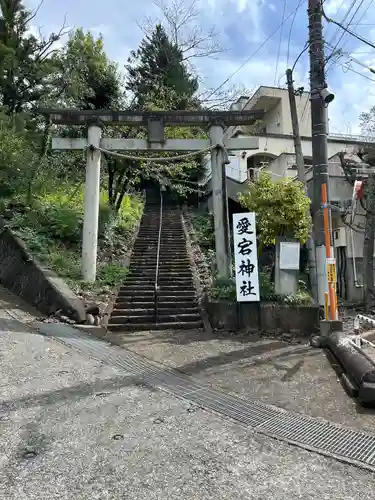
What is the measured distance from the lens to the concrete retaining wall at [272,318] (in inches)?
356

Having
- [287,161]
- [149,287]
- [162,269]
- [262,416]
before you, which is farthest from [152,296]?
[287,161]

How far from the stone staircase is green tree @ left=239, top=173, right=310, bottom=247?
267 centimetres

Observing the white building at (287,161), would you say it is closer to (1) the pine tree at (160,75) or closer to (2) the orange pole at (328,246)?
(1) the pine tree at (160,75)

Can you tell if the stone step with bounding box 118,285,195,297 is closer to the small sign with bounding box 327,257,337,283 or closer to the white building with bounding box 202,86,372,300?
the small sign with bounding box 327,257,337,283

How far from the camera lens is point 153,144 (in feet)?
38.1

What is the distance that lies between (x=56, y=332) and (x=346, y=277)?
39.3 ft

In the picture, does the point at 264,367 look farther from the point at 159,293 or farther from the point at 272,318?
the point at 159,293

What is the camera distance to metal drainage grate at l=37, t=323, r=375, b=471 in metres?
3.76

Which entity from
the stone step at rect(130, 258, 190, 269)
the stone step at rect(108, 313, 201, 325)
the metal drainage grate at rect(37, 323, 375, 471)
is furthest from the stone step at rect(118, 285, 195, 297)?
the metal drainage grate at rect(37, 323, 375, 471)

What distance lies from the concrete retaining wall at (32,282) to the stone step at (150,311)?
3.33 ft

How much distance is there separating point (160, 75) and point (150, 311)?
1431cm

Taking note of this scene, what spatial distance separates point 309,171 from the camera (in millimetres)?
16547

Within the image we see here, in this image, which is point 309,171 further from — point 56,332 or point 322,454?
point 322,454

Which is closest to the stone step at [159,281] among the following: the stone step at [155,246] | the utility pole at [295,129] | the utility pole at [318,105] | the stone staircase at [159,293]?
the stone staircase at [159,293]
